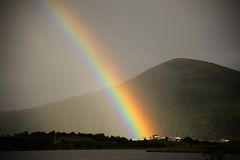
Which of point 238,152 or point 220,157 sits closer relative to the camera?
point 220,157

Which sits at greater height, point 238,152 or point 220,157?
point 238,152

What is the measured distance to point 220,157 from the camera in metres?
76.4

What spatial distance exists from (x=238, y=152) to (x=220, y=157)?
11790cm

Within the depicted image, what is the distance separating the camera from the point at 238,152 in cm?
18600
